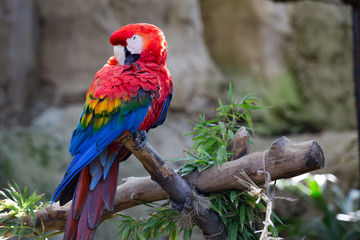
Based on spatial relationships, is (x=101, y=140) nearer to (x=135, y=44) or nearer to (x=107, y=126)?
(x=107, y=126)

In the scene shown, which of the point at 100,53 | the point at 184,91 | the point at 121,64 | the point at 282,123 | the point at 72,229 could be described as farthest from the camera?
the point at 282,123

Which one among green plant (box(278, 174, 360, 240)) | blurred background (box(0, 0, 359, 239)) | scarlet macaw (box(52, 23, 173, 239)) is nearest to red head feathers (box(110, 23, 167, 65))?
scarlet macaw (box(52, 23, 173, 239))

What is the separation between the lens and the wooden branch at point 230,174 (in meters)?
1.07

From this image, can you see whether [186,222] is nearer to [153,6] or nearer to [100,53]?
[100,53]

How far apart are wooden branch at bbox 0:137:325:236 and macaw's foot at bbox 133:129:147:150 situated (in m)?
0.20

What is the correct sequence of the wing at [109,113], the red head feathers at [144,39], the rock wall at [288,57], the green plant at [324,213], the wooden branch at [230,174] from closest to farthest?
the wooden branch at [230,174] < the wing at [109,113] < the red head feathers at [144,39] < the green plant at [324,213] < the rock wall at [288,57]

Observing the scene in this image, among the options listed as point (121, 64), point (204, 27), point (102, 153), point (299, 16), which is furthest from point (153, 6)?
point (102, 153)

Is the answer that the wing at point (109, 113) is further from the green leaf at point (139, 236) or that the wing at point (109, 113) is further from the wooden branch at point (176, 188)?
the green leaf at point (139, 236)

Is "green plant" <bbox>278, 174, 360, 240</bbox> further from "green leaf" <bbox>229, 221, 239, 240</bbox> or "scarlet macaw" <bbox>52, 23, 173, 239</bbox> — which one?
"scarlet macaw" <bbox>52, 23, 173, 239</bbox>

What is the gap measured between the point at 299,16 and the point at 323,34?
25cm

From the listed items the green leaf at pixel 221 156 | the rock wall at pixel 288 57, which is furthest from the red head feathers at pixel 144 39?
the rock wall at pixel 288 57

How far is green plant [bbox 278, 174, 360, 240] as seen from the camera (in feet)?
8.23

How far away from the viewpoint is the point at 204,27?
3512 mm

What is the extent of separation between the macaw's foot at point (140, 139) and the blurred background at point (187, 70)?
1.26 metres
